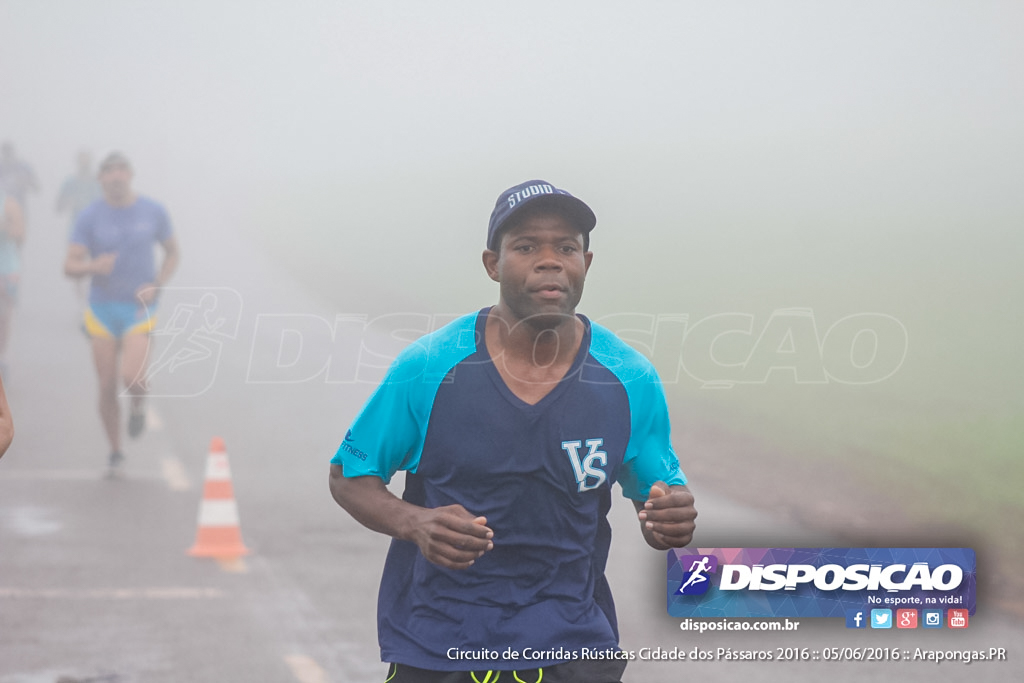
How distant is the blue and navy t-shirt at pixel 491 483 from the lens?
3.31 meters

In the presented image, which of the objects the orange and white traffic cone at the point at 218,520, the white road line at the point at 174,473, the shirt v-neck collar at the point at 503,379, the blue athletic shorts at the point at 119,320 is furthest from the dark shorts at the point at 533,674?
the white road line at the point at 174,473

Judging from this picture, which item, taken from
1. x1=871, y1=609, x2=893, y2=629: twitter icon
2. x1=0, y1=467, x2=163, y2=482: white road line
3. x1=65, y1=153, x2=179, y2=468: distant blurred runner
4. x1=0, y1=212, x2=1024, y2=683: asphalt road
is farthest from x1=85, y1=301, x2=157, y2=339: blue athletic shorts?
x1=871, y1=609, x2=893, y2=629: twitter icon

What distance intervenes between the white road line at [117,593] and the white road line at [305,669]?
97 centimetres

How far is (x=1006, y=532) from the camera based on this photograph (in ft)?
25.3

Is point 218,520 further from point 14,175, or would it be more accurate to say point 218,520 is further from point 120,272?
point 14,175

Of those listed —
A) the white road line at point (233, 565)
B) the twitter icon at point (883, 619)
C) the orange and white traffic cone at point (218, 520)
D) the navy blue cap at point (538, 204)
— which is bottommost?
the white road line at point (233, 565)

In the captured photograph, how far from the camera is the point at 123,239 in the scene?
8695 millimetres

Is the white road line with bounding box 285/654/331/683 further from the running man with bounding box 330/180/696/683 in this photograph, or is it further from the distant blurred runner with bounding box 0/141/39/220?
the distant blurred runner with bounding box 0/141/39/220

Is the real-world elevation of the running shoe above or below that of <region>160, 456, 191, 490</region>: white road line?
above

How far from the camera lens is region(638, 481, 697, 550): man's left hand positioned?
3297 mm

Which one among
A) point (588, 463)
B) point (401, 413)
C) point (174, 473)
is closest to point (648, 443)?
point (588, 463)

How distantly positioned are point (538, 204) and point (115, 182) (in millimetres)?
5815

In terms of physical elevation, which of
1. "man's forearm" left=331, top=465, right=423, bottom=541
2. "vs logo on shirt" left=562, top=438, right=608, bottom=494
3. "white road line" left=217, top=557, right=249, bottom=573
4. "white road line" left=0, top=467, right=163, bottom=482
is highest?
"vs logo on shirt" left=562, top=438, right=608, bottom=494

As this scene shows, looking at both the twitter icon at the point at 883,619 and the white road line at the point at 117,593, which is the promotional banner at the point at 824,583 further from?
the white road line at the point at 117,593
